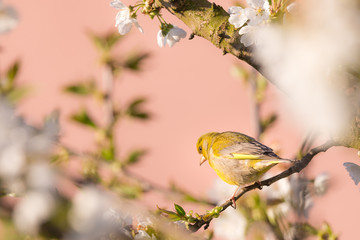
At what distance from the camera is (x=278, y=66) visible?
0.34m

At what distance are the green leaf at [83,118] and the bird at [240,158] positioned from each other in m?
0.44

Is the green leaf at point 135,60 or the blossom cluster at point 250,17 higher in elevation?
the blossom cluster at point 250,17

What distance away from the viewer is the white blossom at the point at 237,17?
619 mm

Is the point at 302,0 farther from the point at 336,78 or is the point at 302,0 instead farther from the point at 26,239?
the point at 26,239

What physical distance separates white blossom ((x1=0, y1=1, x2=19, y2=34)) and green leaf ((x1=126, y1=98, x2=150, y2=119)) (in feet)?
2.42

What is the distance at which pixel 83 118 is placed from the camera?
4.82 ft

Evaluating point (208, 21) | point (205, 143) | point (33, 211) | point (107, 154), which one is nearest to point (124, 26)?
point (208, 21)

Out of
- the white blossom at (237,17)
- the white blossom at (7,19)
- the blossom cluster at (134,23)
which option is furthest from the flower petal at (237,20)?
the white blossom at (7,19)

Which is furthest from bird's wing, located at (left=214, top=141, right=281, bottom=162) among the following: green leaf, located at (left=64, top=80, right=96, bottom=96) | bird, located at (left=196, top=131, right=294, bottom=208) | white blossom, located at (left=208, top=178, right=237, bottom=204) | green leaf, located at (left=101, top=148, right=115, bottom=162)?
green leaf, located at (left=64, top=80, right=96, bottom=96)

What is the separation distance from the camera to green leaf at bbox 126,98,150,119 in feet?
5.01

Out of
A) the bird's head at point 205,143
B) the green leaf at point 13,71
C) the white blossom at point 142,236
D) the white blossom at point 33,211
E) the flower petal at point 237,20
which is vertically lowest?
the bird's head at point 205,143

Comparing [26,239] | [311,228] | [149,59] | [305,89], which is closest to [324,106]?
[305,89]

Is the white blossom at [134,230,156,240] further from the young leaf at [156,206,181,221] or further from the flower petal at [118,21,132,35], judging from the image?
the flower petal at [118,21,132,35]

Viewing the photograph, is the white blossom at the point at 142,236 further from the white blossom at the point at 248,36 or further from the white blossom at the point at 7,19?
the white blossom at the point at 7,19
